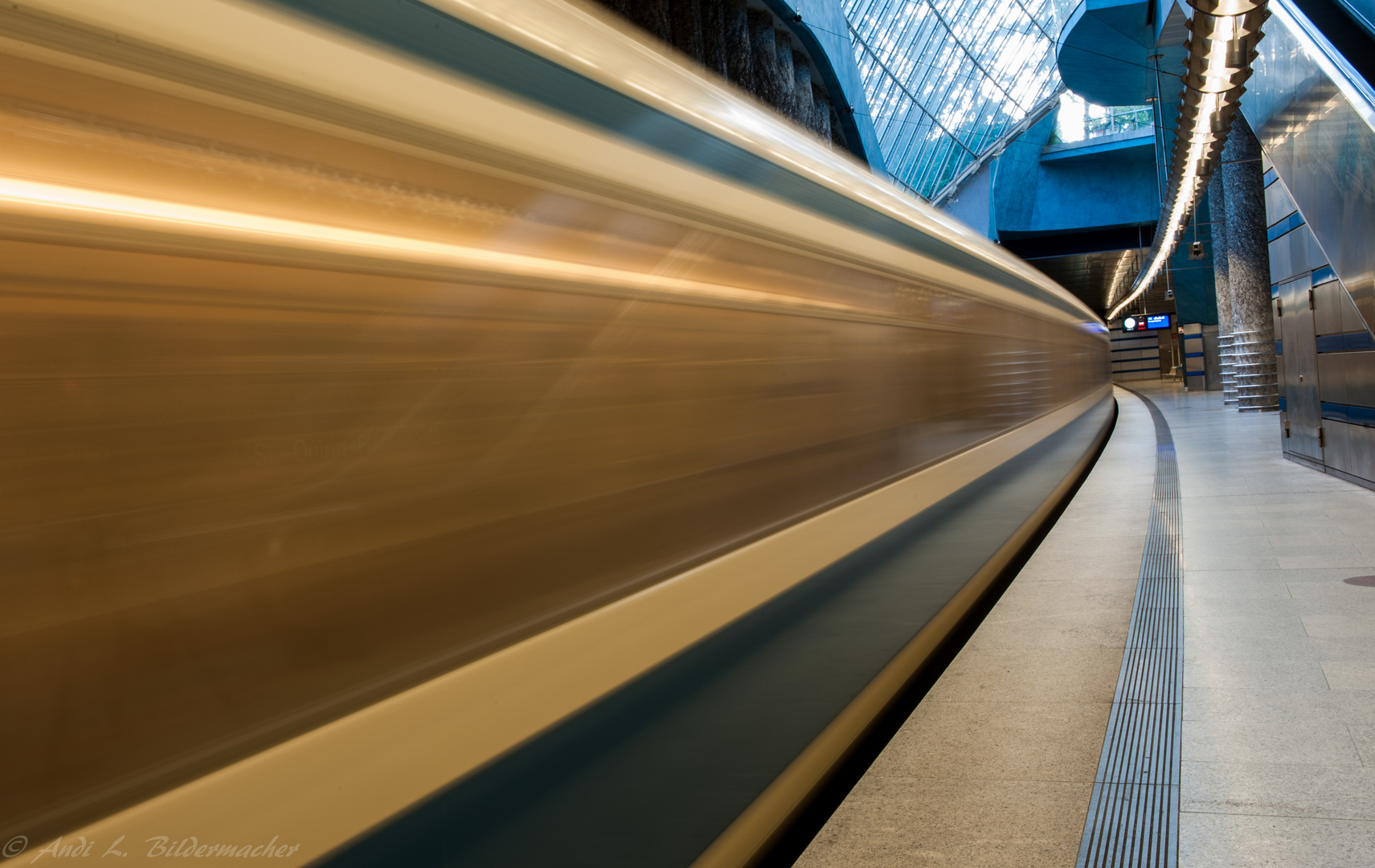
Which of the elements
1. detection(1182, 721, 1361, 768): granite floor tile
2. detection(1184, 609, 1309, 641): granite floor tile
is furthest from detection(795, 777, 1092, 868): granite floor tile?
detection(1184, 609, 1309, 641): granite floor tile

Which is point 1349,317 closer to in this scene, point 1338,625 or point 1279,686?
point 1338,625

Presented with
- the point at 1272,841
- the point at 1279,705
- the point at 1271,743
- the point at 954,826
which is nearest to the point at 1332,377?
the point at 1279,705

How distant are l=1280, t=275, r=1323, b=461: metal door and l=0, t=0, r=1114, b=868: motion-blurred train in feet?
26.9

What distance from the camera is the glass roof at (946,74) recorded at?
34.0m

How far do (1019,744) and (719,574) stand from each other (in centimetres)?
132

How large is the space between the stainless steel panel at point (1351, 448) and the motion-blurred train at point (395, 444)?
22.8 ft

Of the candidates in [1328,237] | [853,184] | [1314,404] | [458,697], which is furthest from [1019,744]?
[1314,404]

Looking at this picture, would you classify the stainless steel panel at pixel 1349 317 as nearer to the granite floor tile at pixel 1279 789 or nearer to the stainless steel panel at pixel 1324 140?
the stainless steel panel at pixel 1324 140

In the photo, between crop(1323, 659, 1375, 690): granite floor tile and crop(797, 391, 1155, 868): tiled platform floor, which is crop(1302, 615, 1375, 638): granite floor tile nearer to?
crop(1323, 659, 1375, 690): granite floor tile

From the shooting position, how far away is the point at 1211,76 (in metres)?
7.66

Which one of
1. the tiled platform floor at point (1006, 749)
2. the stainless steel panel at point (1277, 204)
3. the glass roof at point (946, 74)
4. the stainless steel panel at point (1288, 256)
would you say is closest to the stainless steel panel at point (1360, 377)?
the stainless steel panel at point (1288, 256)

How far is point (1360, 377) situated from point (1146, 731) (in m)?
6.09

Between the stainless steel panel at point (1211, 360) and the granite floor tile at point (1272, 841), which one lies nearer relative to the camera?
the granite floor tile at point (1272, 841)

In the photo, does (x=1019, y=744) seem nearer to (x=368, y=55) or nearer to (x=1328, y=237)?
(x=368, y=55)
